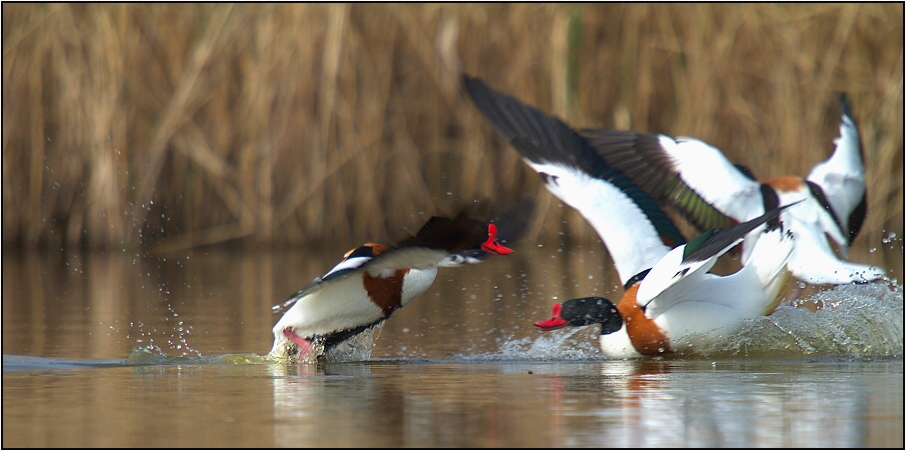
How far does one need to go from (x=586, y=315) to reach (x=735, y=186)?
48.8 inches

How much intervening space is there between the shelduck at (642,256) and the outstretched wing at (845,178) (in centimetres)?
110

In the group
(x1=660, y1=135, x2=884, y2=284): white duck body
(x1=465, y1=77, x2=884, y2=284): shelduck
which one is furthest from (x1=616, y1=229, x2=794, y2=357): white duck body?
(x1=660, y1=135, x2=884, y2=284): white duck body

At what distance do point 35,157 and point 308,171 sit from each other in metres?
2.05

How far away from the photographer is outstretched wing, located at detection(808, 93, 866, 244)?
6.45 metres

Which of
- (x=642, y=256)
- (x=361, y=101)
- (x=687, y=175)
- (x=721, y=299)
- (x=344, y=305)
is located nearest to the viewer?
(x=344, y=305)

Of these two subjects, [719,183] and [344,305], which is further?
[719,183]

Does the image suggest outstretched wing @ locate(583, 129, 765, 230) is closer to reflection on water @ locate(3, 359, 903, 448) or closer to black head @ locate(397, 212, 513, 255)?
reflection on water @ locate(3, 359, 903, 448)

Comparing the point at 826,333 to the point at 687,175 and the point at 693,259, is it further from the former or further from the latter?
the point at 687,175

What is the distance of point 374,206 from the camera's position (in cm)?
952

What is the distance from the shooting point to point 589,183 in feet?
19.6

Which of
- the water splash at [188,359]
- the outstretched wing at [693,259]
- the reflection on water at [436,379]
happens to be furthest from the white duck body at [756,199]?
the water splash at [188,359]

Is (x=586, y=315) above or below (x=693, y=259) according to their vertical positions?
below

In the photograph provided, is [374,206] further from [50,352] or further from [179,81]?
[50,352]

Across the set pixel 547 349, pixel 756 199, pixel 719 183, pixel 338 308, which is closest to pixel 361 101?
pixel 719 183
